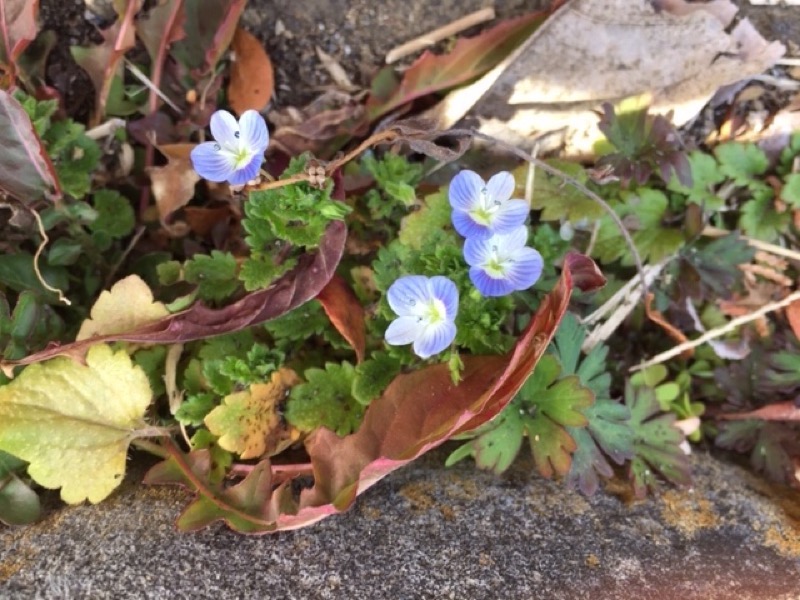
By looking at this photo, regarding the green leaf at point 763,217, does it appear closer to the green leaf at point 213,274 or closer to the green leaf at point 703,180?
the green leaf at point 703,180

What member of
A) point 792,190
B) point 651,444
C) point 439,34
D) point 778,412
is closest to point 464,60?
point 439,34

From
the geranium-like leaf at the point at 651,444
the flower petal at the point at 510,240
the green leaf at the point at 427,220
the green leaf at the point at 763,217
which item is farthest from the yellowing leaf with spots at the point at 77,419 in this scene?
the green leaf at the point at 763,217

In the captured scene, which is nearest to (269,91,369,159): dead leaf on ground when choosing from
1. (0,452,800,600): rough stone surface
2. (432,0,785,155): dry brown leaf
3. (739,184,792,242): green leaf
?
(432,0,785,155): dry brown leaf

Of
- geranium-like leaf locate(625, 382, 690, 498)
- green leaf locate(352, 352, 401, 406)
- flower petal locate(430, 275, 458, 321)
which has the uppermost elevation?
flower petal locate(430, 275, 458, 321)

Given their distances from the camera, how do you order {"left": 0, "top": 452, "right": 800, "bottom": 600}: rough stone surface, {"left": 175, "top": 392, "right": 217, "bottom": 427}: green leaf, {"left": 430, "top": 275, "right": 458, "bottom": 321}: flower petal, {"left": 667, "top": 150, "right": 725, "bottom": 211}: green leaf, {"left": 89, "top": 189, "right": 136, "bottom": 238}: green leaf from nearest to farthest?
{"left": 0, "top": 452, "right": 800, "bottom": 600}: rough stone surface, {"left": 430, "top": 275, "right": 458, "bottom": 321}: flower petal, {"left": 175, "top": 392, "right": 217, "bottom": 427}: green leaf, {"left": 89, "top": 189, "right": 136, "bottom": 238}: green leaf, {"left": 667, "top": 150, "right": 725, "bottom": 211}: green leaf

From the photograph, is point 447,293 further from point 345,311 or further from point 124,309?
point 124,309

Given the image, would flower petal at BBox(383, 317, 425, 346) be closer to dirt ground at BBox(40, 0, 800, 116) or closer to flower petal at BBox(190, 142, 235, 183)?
flower petal at BBox(190, 142, 235, 183)
